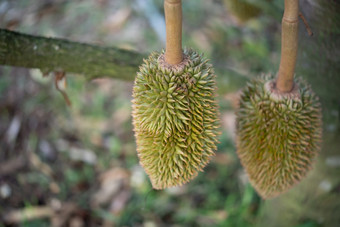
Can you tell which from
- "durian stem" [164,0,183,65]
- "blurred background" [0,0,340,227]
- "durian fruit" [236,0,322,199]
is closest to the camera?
"durian stem" [164,0,183,65]

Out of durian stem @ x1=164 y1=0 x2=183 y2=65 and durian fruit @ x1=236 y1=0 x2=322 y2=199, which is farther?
durian fruit @ x1=236 y1=0 x2=322 y2=199

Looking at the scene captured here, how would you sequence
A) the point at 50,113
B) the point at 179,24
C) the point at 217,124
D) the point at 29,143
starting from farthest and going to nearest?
the point at 50,113 < the point at 29,143 < the point at 217,124 < the point at 179,24

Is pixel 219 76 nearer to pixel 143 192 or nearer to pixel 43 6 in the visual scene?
pixel 143 192

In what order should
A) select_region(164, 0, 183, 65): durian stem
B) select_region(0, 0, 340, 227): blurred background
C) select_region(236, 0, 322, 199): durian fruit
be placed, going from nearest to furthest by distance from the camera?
1. select_region(164, 0, 183, 65): durian stem
2. select_region(236, 0, 322, 199): durian fruit
3. select_region(0, 0, 340, 227): blurred background

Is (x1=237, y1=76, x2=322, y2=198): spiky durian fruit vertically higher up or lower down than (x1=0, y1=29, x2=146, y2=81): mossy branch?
lower down

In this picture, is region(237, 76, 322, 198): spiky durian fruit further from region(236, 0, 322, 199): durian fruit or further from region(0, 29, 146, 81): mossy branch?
region(0, 29, 146, 81): mossy branch

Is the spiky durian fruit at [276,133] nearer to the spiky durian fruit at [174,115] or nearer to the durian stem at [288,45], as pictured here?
the durian stem at [288,45]

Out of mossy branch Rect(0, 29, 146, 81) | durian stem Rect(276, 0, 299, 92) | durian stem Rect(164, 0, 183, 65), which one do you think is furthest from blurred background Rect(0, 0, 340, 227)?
durian stem Rect(164, 0, 183, 65)

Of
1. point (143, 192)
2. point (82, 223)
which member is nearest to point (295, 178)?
point (143, 192)
